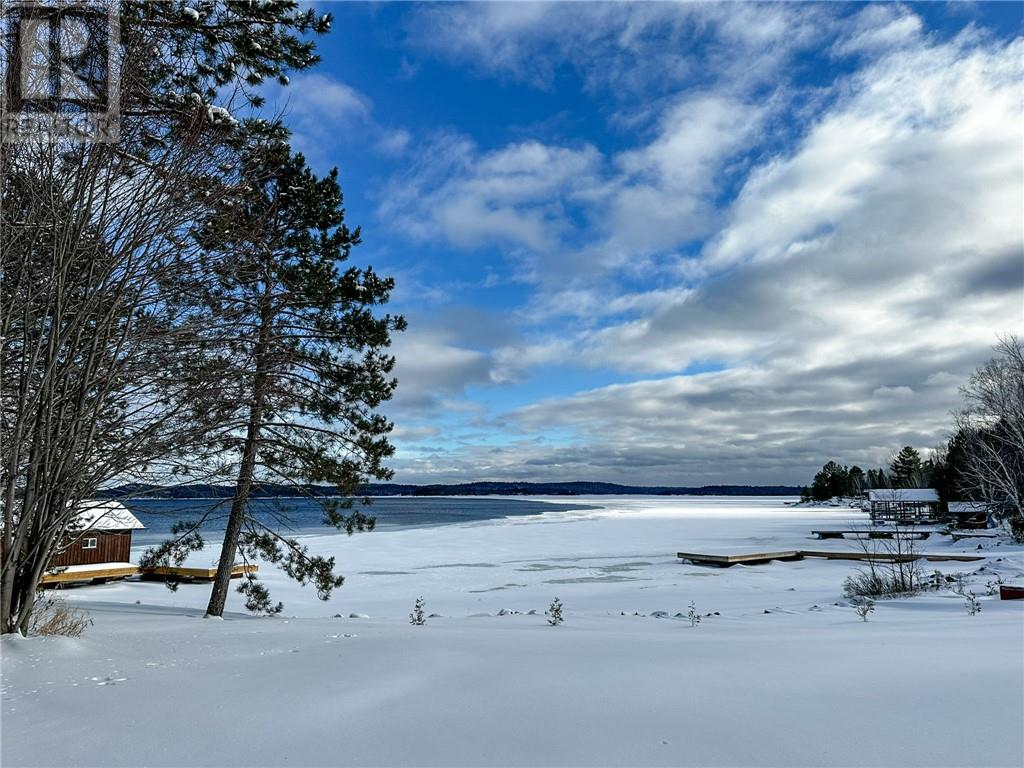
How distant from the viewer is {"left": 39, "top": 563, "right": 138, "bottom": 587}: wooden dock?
20578 mm

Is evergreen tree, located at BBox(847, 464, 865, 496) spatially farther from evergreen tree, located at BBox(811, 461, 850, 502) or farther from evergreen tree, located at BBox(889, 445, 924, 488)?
evergreen tree, located at BBox(889, 445, 924, 488)

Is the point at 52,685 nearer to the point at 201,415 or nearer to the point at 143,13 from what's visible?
the point at 201,415

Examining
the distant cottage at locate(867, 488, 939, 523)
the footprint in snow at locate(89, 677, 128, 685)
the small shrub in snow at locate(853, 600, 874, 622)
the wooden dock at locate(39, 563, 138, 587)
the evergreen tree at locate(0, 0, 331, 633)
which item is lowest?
the distant cottage at locate(867, 488, 939, 523)

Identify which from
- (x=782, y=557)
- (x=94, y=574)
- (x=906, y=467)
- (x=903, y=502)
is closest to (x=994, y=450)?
(x=782, y=557)

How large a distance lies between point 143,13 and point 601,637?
871cm

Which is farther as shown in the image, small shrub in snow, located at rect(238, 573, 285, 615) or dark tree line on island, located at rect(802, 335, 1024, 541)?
dark tree line on island, located at rect(802, 335, 1024, 541)

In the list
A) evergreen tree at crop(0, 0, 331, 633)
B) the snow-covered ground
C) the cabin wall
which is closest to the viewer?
the snow-covered ground

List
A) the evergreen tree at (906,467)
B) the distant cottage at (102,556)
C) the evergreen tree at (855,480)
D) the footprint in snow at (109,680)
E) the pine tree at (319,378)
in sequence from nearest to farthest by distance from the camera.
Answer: the footprint in snow at (109,680)
the pine tree at (319,378)
the distant cottage at (102,556)
the evergreen tree at (906,467)
the evergreen tree at (855,480)

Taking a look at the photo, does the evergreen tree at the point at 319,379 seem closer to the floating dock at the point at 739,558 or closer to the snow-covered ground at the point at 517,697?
the snow-covered ground at the point at 517,697

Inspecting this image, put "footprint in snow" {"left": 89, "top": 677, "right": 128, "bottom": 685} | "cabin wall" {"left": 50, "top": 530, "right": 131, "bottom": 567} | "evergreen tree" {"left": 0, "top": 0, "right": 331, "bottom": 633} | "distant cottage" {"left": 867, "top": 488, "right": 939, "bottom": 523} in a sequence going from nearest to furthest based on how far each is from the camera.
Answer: "footprint in snow" {"left": 89, "top": 677, "right": 128, "bottom": 685}
"evergreen tree" {"left": 0, "top": 0, "right": 331, "bottom": 633}
"cabin wall" {"left": 50, "top": 530, "right": 131, "bottom": 567}
"distant cottage" {"left": 867, "top": 488, "right": 939, "bottom": 523}

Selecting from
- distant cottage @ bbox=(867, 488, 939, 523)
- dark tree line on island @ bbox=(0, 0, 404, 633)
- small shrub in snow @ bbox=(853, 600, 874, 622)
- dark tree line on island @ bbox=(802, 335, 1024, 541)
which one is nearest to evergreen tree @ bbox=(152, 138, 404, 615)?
dark tree line on island @ bbox=(0, 0, 404, 633)

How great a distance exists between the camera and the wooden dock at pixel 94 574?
20.6 meters

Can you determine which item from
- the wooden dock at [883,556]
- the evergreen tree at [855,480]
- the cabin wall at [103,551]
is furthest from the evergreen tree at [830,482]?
→ the cabin wall at [103,551]

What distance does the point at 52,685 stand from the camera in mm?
4324
